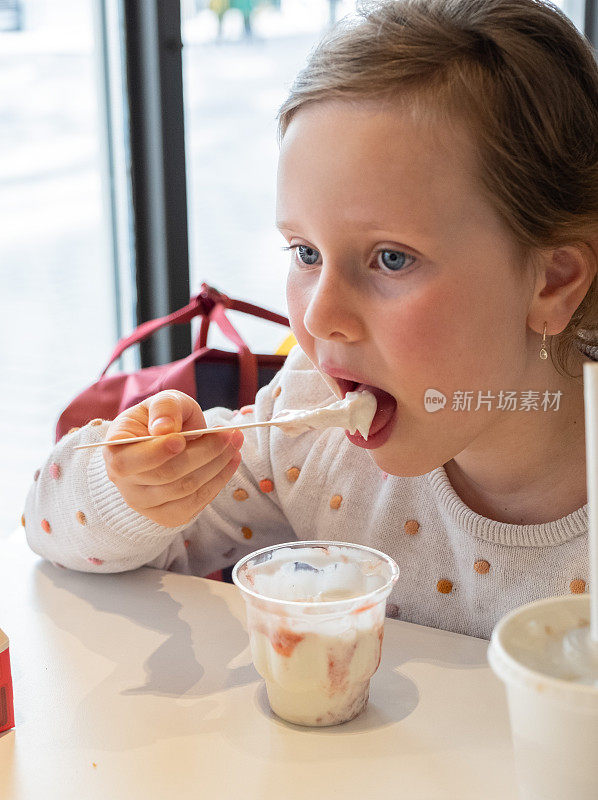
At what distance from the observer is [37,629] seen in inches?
37.0

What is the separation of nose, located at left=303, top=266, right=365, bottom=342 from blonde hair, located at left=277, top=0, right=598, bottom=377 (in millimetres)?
143

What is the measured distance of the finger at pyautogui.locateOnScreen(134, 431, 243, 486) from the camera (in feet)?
2.99

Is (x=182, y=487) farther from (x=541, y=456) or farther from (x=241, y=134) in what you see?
(x=241, y=134)

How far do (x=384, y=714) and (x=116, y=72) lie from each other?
69.6 inches

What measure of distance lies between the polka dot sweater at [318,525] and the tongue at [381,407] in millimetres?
188

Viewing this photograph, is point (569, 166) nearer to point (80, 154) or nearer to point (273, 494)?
point (273, 494)

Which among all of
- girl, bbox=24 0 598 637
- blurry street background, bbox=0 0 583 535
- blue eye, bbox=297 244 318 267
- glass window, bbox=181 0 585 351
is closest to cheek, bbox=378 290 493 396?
girl, bbox=24 0 598 637

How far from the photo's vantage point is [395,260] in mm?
820

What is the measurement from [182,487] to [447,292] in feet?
1.04

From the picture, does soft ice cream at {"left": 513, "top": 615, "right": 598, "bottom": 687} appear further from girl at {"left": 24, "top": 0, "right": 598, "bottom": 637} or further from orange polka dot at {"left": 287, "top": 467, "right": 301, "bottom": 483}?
orange polka dot at {"left": 287, "top": 467, "right": 301, "bottom": 483}

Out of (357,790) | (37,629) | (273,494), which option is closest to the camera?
(357,790)

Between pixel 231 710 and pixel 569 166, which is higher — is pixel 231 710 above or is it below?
below

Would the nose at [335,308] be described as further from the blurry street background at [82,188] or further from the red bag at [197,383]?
the blurry street background at [82,188]

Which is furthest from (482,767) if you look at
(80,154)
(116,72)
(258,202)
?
(258,202)
